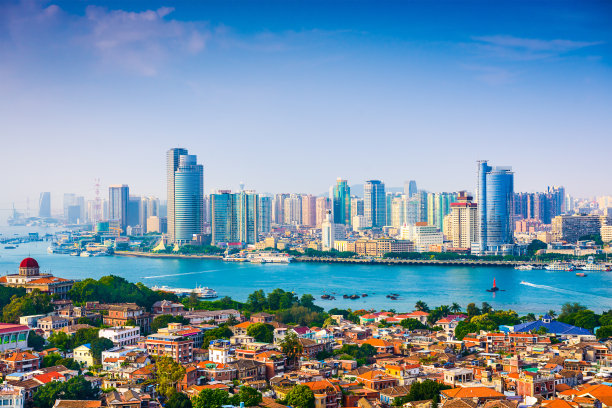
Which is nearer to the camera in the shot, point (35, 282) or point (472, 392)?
point (472, 392)

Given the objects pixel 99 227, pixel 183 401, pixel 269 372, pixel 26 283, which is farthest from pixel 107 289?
pixel 99 227

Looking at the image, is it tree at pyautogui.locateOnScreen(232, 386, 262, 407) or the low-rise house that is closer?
tree at pyautogui.locateOnScreen(232, 386, 262, 407)

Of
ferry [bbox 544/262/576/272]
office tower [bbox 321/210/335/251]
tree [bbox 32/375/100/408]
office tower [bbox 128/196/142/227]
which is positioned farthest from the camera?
office tower [bbox 128/196/142/227]

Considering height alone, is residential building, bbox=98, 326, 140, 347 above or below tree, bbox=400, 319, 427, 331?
above

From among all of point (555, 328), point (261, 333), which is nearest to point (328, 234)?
point (555, 328)

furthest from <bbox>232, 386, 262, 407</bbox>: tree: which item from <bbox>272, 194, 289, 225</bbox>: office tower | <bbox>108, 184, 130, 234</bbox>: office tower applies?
<bbox>272, 194, 289, 225</bbox>: office tower

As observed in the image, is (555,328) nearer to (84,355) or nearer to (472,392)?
(472,392)

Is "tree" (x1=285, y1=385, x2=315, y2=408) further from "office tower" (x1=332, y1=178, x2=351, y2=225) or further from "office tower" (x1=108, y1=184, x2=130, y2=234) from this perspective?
"office tower" (x1=108, y1=184, x2=130, y2=234)
